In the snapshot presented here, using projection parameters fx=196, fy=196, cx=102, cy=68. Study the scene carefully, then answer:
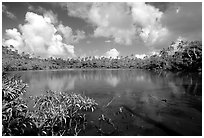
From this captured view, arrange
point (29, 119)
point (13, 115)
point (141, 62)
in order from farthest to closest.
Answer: point (141, 62)
point (29, 119)
point (13, 115)

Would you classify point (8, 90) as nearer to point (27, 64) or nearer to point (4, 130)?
point (4, 130)

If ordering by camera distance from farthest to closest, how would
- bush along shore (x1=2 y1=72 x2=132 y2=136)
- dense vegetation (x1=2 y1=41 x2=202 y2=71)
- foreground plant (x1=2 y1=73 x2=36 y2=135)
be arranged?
dense vegetation (x1=2 y1=41 x2=202 y2=71) < bush along shore (x1=2 y1=72 x2=132 y2=136) < foreground plant (x1=2 y1=73 x2=36 y2=135)

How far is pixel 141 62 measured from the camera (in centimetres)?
9650

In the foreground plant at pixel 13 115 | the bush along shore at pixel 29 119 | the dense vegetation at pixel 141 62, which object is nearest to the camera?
the foreground plant at pixel 13 115

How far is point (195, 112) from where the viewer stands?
12102 mm

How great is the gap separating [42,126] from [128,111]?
6.48 meters

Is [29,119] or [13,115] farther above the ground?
[13,115]

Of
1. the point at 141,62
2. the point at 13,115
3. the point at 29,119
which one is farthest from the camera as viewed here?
the point at 141,62

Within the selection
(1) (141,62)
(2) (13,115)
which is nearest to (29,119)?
(2) (13,115)

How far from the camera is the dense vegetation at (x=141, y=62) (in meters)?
47.8

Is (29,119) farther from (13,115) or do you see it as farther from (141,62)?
(141,62)

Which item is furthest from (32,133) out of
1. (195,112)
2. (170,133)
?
(195,112)

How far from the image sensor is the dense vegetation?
47750mm

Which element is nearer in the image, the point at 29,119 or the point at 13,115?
the point at 13,115
